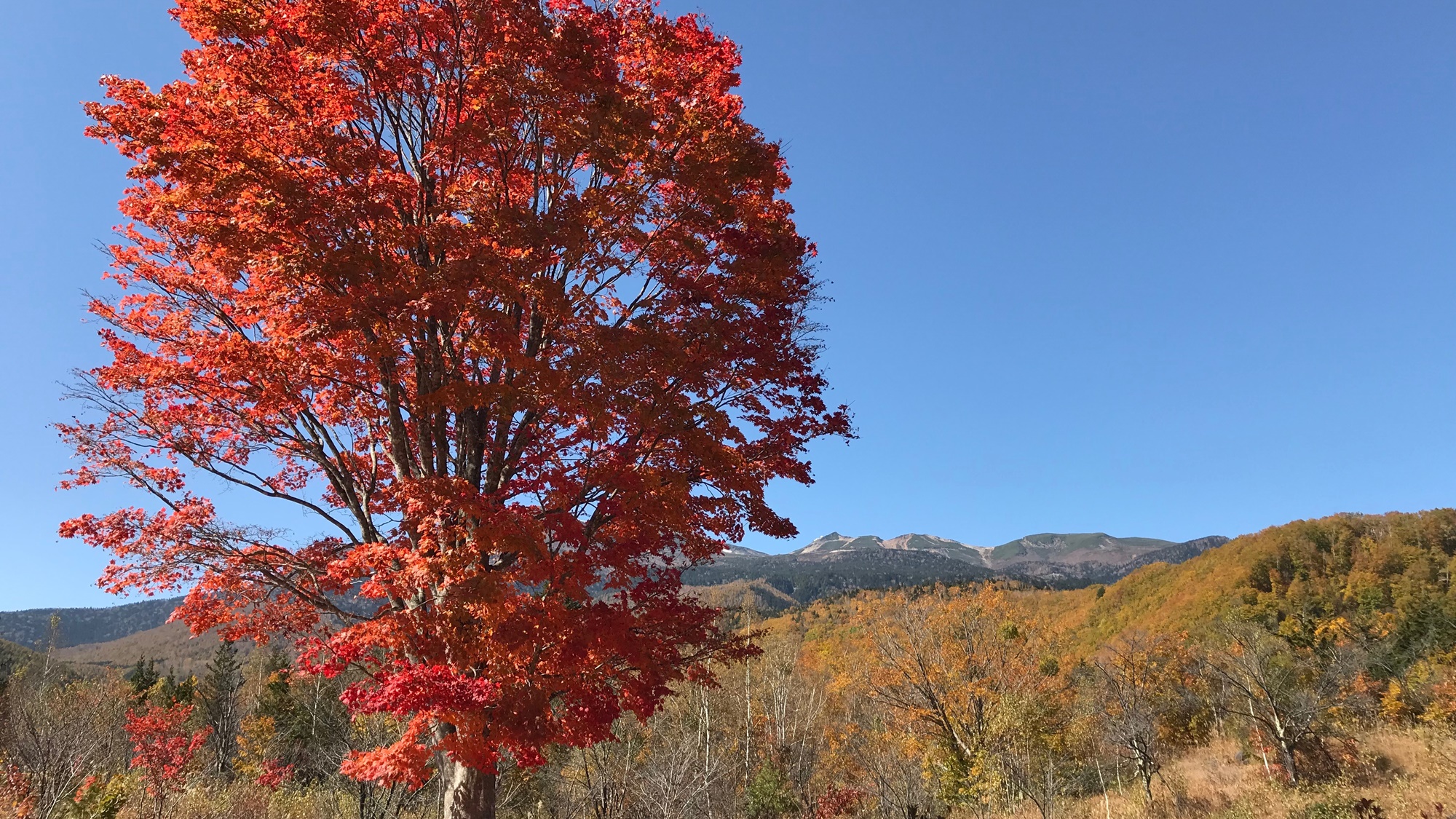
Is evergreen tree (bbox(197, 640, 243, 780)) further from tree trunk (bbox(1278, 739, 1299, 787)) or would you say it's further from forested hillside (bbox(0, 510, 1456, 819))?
tree trunk (bbox(1278, 739, 1299, 787))

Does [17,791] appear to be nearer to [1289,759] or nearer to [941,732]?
[941,732]

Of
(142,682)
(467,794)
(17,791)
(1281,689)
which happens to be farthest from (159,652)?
(1281,689)

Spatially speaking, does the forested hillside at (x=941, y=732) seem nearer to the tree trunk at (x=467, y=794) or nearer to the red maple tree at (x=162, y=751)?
the red maple tree at (x=162, y=751)

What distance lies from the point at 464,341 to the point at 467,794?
190 inches

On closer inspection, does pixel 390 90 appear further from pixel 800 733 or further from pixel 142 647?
pixel 142 647

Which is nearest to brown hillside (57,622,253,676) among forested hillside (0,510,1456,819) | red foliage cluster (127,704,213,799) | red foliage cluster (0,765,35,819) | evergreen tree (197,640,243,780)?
evergreen tree (197,640,243,780)

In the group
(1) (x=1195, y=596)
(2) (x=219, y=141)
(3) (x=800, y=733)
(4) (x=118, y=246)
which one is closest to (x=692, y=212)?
(2) (x=219, y=141)

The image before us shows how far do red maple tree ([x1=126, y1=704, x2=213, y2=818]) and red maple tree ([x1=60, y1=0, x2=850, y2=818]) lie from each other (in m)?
11.7

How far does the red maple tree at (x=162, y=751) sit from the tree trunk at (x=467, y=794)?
1139 cm

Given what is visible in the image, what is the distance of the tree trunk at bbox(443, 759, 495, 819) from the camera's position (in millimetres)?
7145

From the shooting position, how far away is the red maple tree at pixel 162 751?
1698 cm

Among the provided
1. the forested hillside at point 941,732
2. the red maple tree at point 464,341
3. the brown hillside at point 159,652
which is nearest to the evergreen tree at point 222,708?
the forested hillside at point 941,732

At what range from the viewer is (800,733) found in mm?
32562

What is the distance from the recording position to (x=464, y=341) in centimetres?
745
